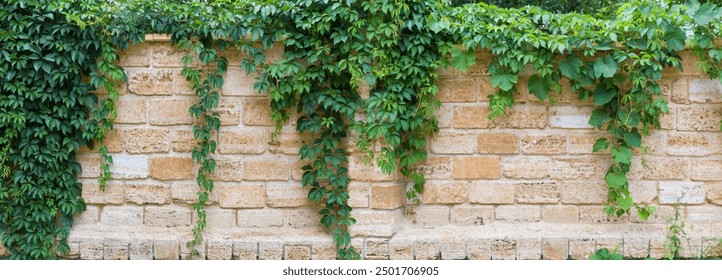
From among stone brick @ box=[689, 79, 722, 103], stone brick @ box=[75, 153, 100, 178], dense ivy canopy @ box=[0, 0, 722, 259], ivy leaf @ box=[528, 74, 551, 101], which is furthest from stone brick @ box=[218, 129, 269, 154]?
stone brick @ box=[689, 79, 722, 103]

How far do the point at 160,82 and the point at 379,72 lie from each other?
1.56 m

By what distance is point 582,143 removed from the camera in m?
4.38

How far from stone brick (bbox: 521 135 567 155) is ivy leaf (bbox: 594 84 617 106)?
0.34m

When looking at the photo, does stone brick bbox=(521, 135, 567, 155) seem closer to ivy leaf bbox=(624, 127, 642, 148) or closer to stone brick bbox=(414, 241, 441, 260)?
ivy leaf bbox=(624, 127, 642, 148)

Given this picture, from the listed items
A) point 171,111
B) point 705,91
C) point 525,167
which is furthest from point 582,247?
point 171,111

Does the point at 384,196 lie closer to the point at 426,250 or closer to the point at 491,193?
the point at 426,250

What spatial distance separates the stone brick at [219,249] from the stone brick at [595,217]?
8.04 feet

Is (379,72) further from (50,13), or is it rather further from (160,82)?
(50,13)

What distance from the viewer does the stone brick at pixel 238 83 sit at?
4.40m

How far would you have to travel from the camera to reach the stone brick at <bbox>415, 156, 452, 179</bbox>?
4.43m

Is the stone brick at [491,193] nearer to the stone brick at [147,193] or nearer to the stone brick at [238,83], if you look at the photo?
the stone brick at [238,83]

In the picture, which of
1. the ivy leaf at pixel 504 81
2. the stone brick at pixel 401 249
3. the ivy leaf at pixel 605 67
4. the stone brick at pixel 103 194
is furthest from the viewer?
the stone brick at pixel 103 194

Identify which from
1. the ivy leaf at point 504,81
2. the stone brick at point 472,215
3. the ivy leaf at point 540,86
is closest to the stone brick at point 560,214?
the stone brick at point 472,215

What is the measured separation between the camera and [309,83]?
4.20 m
